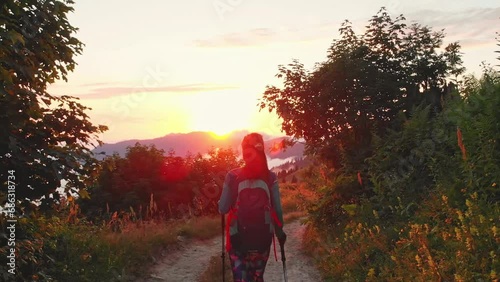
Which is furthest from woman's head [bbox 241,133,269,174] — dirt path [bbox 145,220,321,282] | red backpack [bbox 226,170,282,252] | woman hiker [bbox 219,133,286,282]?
dirt path [bbox 145,220,321,282]

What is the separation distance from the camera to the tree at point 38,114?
754cm

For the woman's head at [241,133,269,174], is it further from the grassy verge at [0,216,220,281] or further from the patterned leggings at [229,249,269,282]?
the grassy verge at [0,216,220,281]

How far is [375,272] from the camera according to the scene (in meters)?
9.10

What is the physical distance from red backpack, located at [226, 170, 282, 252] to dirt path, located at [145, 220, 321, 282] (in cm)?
509

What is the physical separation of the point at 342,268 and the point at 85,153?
5736mm

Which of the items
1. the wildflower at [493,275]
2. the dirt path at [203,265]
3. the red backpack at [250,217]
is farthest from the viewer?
the dirt path at [203,265]

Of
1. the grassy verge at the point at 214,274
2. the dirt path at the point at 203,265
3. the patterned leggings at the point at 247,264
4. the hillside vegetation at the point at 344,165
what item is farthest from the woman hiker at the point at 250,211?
the grassy verge at the point at 214,274

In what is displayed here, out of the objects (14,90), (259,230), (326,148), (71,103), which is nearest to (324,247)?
(326,148)

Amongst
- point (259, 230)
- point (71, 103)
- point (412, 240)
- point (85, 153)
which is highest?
point (71, 103)

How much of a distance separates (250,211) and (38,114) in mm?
3889

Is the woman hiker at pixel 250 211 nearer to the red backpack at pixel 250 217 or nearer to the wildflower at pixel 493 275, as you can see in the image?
the red backpack at pixel 250 217

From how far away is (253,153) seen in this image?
6.64 metres

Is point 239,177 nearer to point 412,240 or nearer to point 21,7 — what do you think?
point 412,240

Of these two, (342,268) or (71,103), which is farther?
(342,268)
